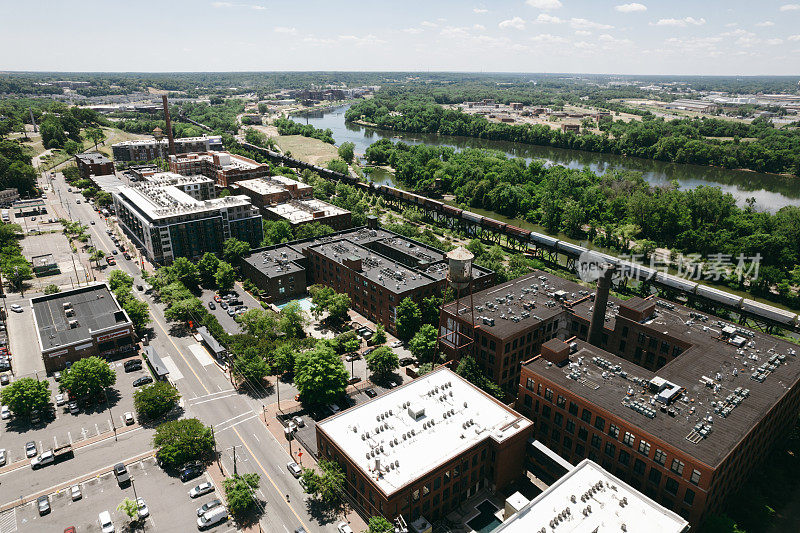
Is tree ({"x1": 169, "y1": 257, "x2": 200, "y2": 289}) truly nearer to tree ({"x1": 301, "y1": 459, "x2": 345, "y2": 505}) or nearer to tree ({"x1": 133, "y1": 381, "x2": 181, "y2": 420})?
tree ({"x1": 133, "y1": 381, "x2": 181, "y2": 420})

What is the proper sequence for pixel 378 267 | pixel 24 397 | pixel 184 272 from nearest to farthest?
pixel 24 397 < pixel 378 267 < pixel 184 272

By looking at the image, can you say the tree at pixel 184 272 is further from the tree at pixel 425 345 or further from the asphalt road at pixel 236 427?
the tree at pixel 425 345

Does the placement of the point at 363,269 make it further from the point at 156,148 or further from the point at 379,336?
the point at 156,148

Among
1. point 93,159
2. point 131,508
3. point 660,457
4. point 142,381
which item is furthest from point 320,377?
point 93,159

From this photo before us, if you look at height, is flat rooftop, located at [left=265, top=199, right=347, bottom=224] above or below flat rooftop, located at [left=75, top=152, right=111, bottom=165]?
below

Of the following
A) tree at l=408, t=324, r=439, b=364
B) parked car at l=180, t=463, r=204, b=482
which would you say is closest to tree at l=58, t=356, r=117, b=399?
parked car at l=180, t=463, r=204, b=482
